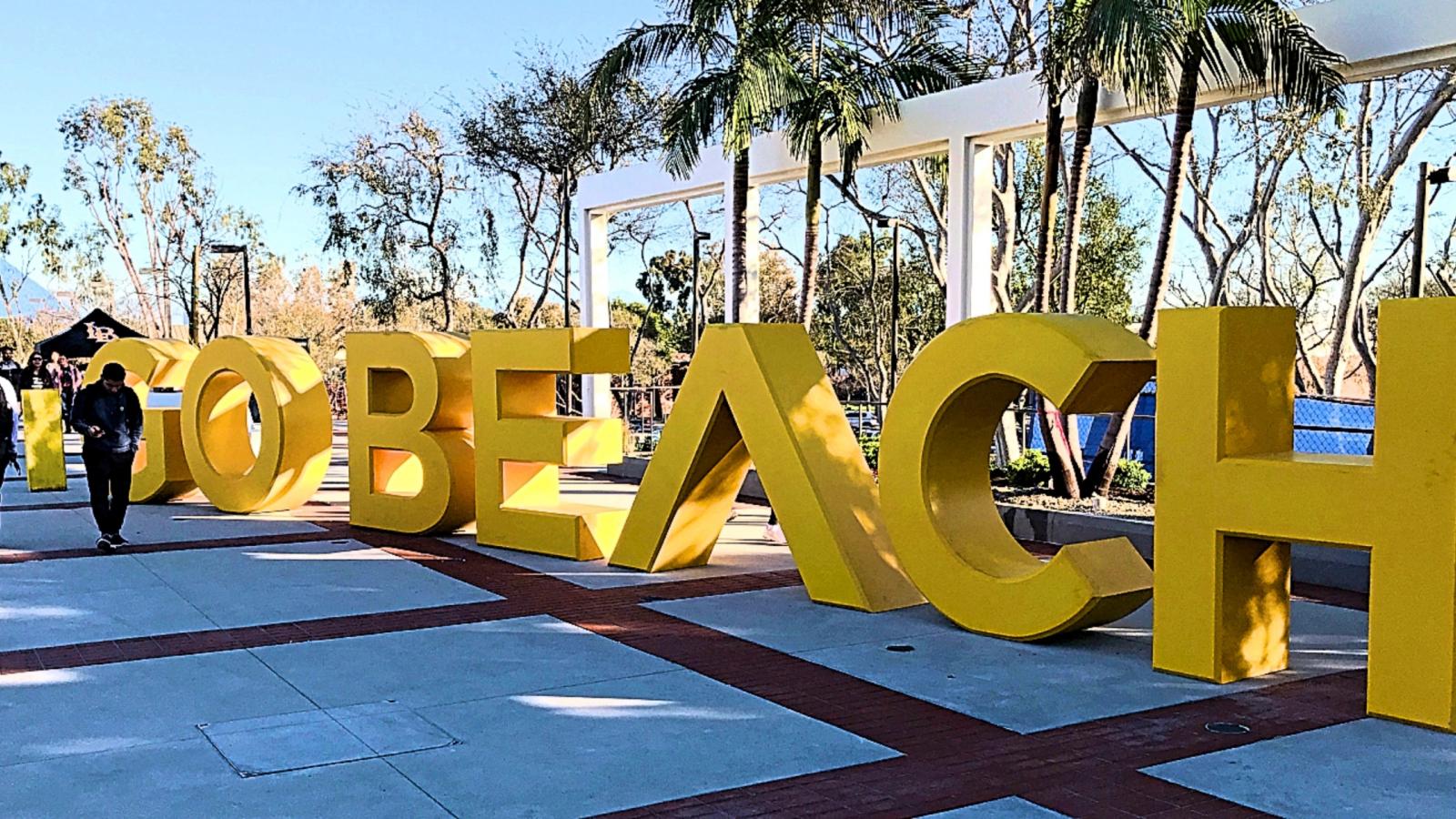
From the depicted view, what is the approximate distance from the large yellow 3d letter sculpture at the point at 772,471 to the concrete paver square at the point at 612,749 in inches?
101

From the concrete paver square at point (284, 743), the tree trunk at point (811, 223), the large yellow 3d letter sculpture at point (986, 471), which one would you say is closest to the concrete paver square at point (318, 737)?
the concrete paver square at point (284, 743)

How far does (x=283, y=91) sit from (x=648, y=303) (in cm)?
3376

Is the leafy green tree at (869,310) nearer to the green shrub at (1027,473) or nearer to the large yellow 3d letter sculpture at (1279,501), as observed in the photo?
the green shrub at (1027,473)

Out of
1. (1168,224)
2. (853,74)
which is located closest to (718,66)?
(853,74)

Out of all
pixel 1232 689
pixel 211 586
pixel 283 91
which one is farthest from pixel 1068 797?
pixel 283 91

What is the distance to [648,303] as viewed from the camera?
4222 centimetres

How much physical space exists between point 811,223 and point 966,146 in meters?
2.75

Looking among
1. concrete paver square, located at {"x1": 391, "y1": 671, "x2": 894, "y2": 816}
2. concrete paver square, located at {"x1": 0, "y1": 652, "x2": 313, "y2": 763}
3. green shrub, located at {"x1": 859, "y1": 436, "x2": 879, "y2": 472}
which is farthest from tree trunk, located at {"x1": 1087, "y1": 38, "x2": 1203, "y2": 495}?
concrete paver square, located at {"x1": 0, "y1": 652, "x2": 313, "y2": 763}

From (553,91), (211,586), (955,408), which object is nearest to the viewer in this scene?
(955,408)

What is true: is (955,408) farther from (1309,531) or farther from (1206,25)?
(1206,25)

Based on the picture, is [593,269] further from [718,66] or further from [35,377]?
[35,377]

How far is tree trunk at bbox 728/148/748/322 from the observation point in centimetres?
1898

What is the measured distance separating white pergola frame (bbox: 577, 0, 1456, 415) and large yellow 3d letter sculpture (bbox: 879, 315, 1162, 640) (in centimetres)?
559

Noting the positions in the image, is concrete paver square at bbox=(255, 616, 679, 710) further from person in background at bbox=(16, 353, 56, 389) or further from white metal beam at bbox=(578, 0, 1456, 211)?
person in background at bbox=(16, 353, 56, 389)
